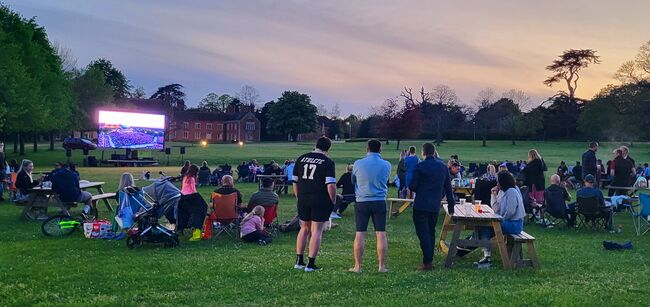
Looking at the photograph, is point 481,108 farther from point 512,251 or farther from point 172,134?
point 512,251

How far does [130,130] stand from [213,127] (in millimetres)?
74435

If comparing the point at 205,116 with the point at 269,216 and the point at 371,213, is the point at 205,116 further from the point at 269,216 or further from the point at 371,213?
the point at 371,213

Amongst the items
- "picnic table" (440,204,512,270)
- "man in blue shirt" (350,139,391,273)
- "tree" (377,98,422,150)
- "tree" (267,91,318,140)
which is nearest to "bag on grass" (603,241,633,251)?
"picnic table" (440,204,512,270)

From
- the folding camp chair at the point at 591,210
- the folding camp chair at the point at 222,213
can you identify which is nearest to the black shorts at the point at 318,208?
the folding camp chair at the point at 222,213

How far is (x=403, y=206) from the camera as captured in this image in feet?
44.6

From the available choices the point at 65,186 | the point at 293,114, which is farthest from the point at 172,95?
the point at 65,186

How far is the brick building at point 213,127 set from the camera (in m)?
112

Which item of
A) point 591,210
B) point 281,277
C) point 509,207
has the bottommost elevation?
point 281,277

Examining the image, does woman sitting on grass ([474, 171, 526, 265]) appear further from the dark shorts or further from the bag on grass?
the bag on grass

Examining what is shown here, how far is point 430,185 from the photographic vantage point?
7.80 m

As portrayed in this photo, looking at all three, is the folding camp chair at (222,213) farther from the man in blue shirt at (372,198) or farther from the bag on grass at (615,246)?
the bag on grass at (615,246)

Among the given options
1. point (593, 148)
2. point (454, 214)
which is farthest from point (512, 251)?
point (593, 148)

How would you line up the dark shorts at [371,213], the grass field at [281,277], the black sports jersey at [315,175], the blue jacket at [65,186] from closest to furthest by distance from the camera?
the grass field at [281,277]
the dark shorts at [371,213]
the black sports jersey at [315,175]
the blue jacket at [65,186]

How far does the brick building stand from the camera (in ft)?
368
